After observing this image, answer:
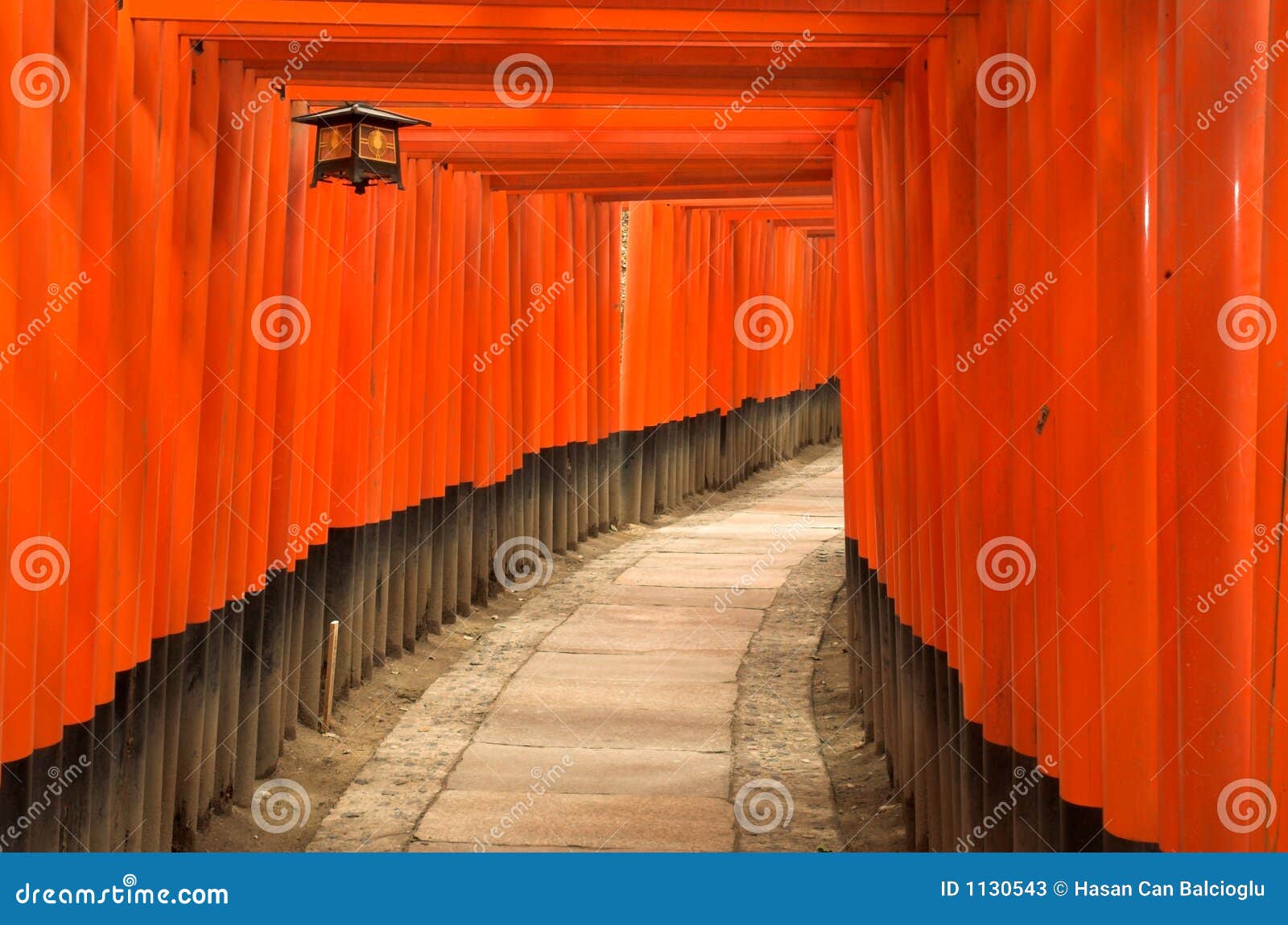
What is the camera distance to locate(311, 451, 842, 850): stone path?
639cm

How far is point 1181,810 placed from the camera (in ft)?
9.45

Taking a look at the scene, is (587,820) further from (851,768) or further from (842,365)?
(842,365)

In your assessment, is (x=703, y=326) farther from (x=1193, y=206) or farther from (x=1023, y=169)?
(x=1193, y=206)

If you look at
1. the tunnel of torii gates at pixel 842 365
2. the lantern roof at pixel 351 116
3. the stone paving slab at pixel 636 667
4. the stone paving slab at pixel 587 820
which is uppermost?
the lantern roof at pixel 351 116

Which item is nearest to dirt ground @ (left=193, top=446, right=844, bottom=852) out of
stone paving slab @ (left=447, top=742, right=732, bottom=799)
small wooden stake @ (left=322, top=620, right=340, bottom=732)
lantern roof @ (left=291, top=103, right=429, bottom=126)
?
small wooden stake @ (left=322, top=620, right=340, bottom=732)

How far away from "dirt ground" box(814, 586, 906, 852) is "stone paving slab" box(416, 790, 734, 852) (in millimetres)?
602

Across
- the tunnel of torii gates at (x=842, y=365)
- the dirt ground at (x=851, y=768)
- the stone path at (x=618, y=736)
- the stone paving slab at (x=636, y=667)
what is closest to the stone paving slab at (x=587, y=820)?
the stone path at (x=618, y=736)

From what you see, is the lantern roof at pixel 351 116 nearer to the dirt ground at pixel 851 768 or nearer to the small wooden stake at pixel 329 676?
the small wooden stake at pixel 329 676

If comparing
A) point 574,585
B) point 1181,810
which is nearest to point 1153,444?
point 1181,810

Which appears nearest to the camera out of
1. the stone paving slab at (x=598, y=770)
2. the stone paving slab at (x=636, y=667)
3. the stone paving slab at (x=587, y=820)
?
the stone paving slab at (x=587, y=820)

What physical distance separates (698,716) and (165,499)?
3733 millimetres

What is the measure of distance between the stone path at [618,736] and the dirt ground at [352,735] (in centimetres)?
11

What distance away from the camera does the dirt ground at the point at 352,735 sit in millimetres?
6387

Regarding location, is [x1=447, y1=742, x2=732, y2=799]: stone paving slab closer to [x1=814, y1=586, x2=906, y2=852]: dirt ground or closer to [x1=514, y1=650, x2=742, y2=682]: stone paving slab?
[x1=814, y1=586, x2=906, y2=852]: dirt ground
